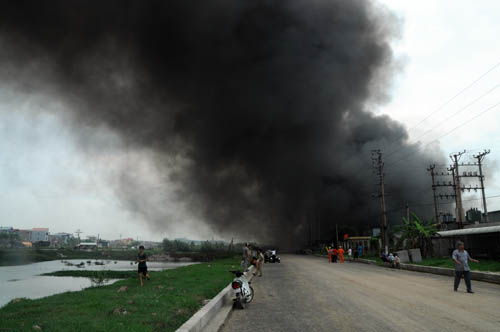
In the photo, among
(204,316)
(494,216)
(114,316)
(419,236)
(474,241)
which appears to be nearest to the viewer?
Result: (204,316)

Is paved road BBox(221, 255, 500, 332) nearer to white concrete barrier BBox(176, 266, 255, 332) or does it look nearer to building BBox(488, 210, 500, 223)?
white concrete barrier BBox(176, 266, 255, 332)

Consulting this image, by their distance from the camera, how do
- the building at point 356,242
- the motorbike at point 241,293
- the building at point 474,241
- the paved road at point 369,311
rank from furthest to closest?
the building at point 356,242 < the building at point 474,241 < the motorbike at point 241,293 < the paved road at point 369,311

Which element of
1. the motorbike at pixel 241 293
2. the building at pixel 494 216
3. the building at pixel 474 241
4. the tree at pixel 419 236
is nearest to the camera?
the motorbike at pixel 241 293

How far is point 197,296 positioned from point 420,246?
2627 centimetres

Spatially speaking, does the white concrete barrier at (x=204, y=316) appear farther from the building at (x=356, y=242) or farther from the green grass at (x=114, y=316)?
the building at (x=356, y=242)

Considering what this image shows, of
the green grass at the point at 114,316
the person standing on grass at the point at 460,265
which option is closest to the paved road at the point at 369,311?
the person standing on grass at the point at 460,265

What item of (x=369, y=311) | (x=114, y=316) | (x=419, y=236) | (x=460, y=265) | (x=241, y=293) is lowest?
(x=369, y=311)

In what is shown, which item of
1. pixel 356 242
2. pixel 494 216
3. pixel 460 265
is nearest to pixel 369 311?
pixel 460 265

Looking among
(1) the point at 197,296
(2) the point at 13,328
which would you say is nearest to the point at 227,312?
(1) the point at 197,296

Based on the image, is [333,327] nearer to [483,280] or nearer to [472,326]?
[472,326]

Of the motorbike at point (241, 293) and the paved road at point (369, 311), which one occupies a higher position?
the motorbike at point (241, 293)

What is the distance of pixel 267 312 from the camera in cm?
853

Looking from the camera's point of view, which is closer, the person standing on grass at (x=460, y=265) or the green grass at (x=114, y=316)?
the green grass at (x=114, y=316)

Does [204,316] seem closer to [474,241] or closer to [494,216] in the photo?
[474,241]
